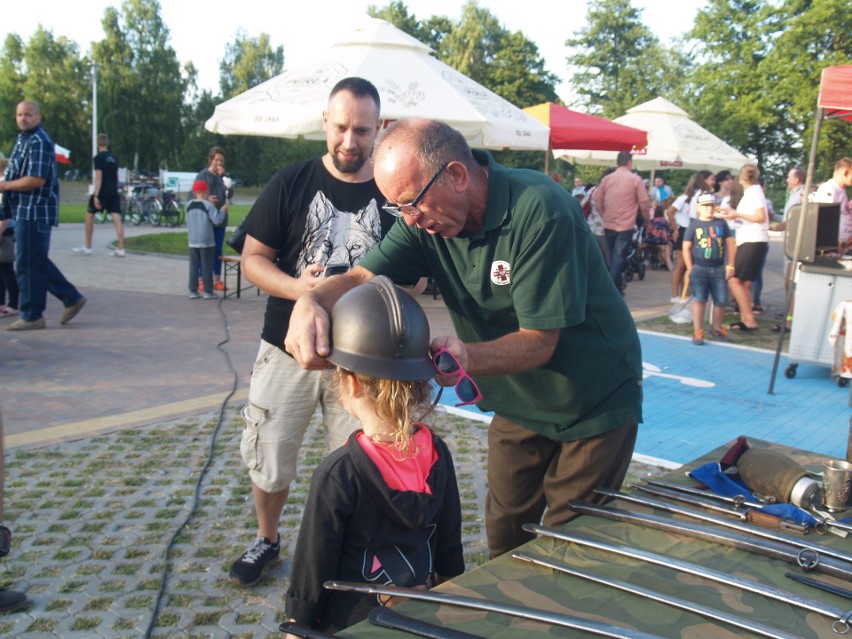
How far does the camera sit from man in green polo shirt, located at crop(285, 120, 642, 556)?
228 cm

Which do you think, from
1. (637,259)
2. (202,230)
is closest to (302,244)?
(202,230)

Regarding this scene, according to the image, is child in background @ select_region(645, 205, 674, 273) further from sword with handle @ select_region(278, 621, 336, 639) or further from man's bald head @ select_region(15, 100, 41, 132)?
sword with handle @ select_region(278, 621, 336, 639)

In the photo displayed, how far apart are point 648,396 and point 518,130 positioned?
166 inches

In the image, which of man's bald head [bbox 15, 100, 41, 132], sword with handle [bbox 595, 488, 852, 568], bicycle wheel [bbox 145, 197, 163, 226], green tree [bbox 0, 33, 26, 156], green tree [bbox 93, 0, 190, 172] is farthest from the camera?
green tree [bbox 0, 33, 26, 156]

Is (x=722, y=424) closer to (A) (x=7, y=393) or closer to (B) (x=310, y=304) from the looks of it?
(B) (x=310, y=304)

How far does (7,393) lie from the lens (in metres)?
6.32

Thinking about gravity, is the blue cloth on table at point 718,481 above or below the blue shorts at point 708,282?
below

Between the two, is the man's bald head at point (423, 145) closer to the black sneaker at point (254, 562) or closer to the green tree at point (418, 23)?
the black sneaker at point (254, 562)

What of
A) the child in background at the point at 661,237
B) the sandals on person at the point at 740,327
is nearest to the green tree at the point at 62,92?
the child in background at the point at 661,237

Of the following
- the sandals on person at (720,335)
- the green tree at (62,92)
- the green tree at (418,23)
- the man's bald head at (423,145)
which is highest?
the green tree at (418,23)

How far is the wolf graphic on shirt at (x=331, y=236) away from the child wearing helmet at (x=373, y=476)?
1.38 meters

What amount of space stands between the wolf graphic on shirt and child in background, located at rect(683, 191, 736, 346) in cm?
685

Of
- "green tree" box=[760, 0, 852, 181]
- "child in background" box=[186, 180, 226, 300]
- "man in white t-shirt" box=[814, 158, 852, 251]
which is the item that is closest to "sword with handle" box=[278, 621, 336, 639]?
"man in white t-shirt" box=[814, 158, 852, 251]

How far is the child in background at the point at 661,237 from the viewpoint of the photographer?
16891mm
